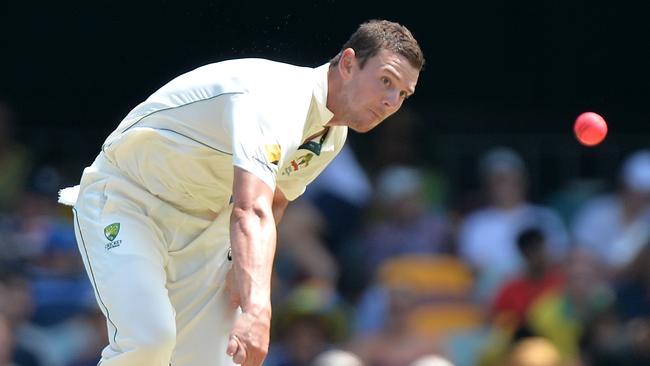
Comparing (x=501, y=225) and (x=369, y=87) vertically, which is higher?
(x=501, y=225)

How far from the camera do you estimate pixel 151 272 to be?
6074 millimetres

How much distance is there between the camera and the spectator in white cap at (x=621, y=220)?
9789 mm

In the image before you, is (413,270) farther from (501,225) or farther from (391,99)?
(391,99)

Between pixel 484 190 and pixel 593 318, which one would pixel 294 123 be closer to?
pixel 593 318

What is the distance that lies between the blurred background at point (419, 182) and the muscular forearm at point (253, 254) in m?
3.55

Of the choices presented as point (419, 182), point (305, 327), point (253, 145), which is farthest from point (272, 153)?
point (419, 182)

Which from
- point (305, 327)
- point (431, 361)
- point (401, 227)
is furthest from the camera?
point (401, 227)

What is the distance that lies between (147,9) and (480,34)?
104 inches

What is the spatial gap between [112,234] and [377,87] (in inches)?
49.3

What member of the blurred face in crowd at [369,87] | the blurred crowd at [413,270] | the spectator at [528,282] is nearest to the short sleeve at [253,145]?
the blurred face in crowd at [369,87]

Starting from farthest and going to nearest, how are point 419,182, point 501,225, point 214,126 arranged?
point 419,182 < point 501,225 < point 214,126

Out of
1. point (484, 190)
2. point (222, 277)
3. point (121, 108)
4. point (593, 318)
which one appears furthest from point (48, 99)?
point (222, 277)

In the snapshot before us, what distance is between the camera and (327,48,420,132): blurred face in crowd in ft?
20.0

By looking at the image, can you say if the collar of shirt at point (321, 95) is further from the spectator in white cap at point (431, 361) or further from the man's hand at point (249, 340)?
the spectator in white cap at point (431, 361)
